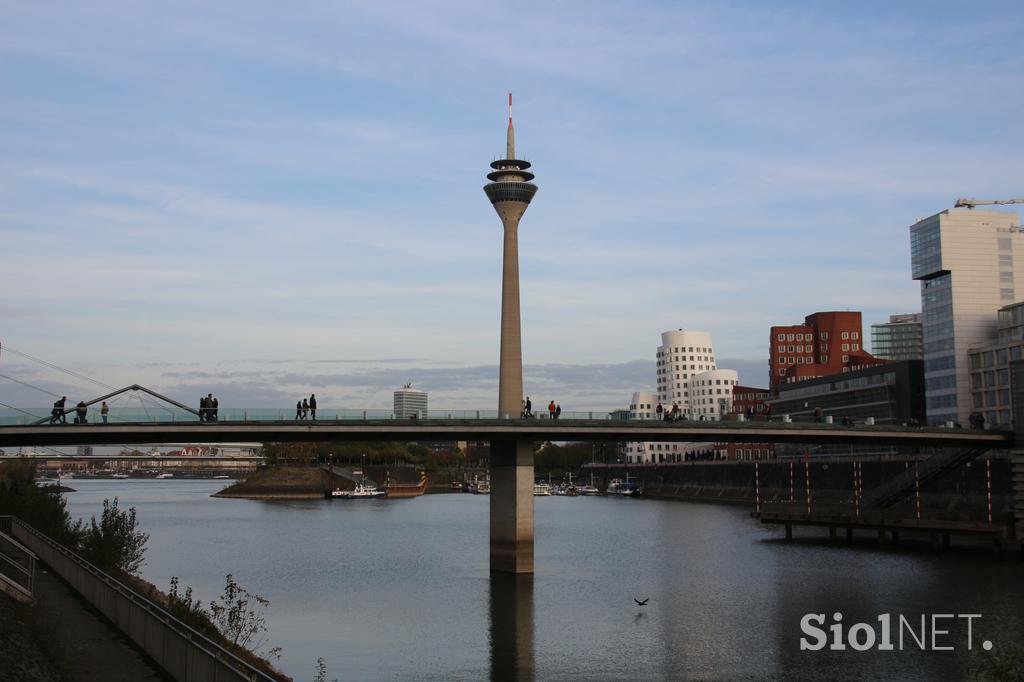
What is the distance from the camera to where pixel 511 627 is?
164 ft

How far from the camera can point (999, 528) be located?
257ft

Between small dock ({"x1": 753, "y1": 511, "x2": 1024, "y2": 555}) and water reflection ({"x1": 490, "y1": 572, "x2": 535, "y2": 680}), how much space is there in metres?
35.4

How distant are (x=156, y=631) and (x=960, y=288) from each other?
121m

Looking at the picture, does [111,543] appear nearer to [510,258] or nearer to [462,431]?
[462,431]

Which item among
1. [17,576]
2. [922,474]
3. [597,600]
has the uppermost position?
[922,474]

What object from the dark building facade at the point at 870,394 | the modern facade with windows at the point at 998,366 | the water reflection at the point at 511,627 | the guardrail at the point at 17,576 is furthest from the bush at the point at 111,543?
the dark building facade at the point at 870,394

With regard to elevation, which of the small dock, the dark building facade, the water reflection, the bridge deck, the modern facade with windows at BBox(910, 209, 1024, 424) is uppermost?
the modern facade with windows at BBox(910, 209, 1024, 424)

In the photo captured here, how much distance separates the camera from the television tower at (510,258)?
111375mm

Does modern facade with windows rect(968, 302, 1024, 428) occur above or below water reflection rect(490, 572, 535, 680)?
above

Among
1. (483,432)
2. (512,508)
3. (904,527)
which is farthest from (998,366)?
(483,432)

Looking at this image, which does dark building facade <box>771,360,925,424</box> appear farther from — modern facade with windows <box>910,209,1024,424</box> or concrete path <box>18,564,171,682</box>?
concrete path <box>18,564,171,682</box>

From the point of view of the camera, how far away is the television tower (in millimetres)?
111375

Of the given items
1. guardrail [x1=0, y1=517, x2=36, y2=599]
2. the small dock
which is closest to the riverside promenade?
guardrail [x1=0, y1=517, x2=36, y2=599]

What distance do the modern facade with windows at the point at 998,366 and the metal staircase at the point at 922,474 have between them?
966 inches
